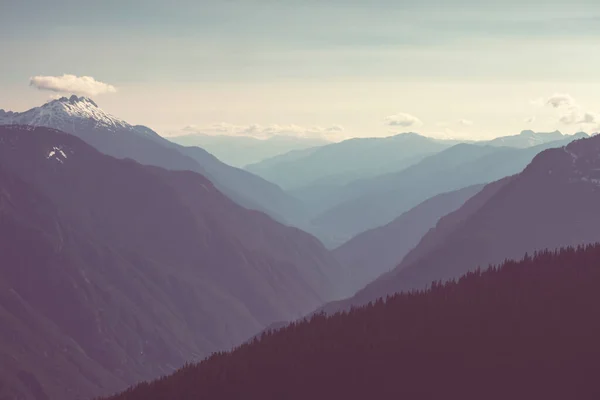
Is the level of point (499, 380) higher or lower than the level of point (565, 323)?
lower

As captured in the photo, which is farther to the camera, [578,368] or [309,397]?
[309,397]

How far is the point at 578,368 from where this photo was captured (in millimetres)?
168250

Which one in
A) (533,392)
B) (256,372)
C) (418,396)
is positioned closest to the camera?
(533,392)

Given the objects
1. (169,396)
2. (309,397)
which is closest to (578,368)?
(309,397)

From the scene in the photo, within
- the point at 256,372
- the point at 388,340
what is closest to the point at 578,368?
the point at 388,340

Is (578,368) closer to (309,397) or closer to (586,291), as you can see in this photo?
(586,291)

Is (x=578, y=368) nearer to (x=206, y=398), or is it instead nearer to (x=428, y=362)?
(x=428, y=362)

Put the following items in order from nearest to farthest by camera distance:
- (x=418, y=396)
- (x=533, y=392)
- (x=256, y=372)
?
1. (x=533, y=392)
2. (x=418, y=396)
3. (x=256, y=372)

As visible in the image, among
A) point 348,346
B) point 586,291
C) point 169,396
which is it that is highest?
point 586,291

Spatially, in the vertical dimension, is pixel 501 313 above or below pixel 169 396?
above

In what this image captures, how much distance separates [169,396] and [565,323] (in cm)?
10236

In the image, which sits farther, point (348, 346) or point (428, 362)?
point (348, 346)

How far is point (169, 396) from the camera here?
193875 mm

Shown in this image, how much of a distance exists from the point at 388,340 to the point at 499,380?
32.7m
